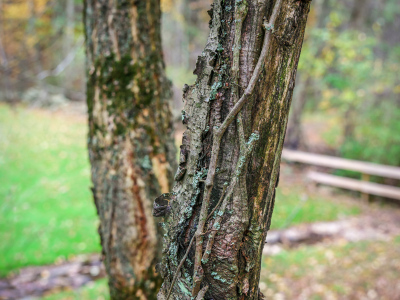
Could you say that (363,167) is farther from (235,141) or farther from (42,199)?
(235,141)

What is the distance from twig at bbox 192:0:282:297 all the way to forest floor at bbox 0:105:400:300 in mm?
2044

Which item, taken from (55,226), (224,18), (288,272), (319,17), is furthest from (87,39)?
(319,17)

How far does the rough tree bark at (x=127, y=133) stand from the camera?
6.39 ft

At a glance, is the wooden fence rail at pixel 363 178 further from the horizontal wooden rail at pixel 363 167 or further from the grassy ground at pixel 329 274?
the grassy ground at pixel 329 274

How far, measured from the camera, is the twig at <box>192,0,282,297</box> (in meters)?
0.90

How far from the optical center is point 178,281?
105 centimetres

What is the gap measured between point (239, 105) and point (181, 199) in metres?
0.38

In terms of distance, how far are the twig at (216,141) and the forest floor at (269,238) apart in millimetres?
2044

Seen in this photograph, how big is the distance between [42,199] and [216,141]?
6.35 m

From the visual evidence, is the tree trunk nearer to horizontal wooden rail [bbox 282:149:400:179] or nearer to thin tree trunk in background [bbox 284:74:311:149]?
horizontal wooden rail [bbox 282:149:400:179]

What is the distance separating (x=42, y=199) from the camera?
628 centimetres

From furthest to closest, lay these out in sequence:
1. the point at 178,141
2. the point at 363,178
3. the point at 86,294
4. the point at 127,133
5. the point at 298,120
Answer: the point at 298,120 < the point at 178,141 < the point at 363,178 < the point at 86,294 < the point at 127,133

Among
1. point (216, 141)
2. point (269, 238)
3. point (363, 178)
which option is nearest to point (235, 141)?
point (216, 141)

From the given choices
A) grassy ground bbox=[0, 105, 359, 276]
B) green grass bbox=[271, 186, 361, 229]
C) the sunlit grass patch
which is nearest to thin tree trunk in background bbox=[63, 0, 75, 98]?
grassy ground bbox=[0, 105, 359, 276]
